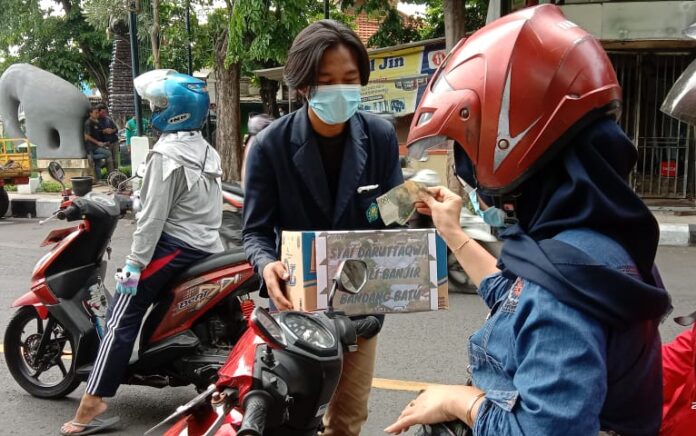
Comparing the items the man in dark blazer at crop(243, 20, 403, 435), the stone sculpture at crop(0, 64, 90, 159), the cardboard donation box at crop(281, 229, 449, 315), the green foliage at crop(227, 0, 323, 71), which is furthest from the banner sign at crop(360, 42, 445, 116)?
the cardboard donation box at crop(281, 229, 449, 315)

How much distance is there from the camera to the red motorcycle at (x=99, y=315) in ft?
11.5

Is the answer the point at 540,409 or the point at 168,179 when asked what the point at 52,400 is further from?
the point at 540,409

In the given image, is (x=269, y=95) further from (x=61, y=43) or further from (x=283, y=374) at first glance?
(x=283, y=374)

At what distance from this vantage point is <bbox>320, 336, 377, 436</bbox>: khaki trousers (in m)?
2.44

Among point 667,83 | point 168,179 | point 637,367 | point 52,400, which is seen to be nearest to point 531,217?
point 637,367

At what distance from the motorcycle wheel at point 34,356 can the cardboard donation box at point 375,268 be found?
2.41 meters

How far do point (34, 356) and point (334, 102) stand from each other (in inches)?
106

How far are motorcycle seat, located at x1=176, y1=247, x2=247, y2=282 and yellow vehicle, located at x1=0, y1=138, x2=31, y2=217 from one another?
8792 mm

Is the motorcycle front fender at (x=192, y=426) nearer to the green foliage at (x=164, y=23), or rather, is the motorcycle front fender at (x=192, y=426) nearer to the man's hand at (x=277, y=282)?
the man's hand at (x=277, y=282)

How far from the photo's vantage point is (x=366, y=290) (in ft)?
6.46

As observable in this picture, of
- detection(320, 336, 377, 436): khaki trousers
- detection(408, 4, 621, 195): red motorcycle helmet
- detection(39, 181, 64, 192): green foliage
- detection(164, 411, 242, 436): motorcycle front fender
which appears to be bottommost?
detection(39, 181, 64, 192): green foliage

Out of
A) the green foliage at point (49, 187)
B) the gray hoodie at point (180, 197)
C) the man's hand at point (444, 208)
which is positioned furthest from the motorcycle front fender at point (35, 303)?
the green foliage at point (49, 187)

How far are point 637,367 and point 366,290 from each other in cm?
90

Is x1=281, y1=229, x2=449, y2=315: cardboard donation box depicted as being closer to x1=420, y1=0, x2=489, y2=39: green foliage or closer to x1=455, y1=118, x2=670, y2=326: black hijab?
x1=455, y1=118, x2=670, y2=326: black hijab
